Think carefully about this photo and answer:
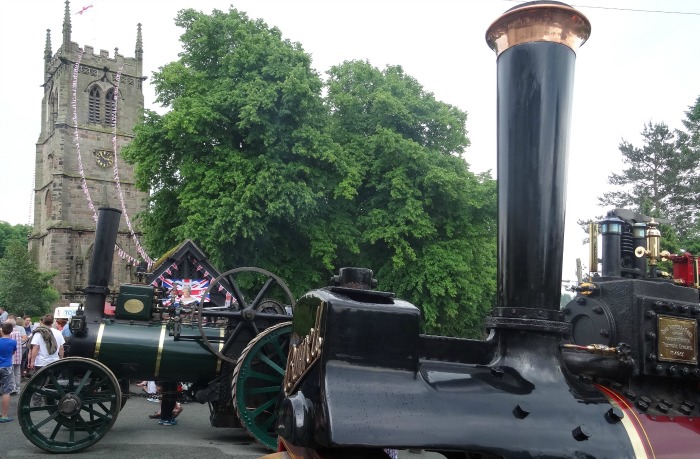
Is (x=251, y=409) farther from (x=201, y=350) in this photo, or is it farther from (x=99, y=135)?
(x=99, y=135)

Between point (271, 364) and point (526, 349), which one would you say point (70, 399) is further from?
point (526, 349)

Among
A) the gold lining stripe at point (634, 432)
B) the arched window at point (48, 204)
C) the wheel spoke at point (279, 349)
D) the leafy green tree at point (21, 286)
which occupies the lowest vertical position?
the leafy green tree at point (21, 286)

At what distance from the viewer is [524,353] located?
231 cm

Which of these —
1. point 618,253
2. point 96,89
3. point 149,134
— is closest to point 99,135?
point 96,89

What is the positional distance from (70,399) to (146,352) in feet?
3.23

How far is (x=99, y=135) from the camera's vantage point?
43125 millimetres

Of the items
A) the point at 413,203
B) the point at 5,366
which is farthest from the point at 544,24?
the point at 413,203

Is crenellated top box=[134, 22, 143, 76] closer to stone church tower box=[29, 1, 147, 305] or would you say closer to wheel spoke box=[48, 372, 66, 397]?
stone church tower box=[29, 1, 147, 305]

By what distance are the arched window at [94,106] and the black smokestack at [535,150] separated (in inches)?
1803

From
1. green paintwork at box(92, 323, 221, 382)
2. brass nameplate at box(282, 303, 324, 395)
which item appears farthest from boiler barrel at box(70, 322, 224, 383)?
brass nameplate at box(282, 303, 324, 395)

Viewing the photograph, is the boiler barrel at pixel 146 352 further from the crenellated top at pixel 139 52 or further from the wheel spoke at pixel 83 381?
the crenellated top at pixel 139 52

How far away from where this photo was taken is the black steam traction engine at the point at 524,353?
186 centimetres

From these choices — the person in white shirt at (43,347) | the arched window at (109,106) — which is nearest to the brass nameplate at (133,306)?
the person in white shirt at (43,347)

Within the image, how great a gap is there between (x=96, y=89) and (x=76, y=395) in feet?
136
